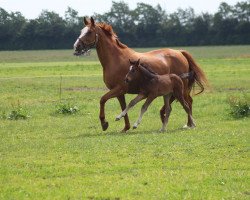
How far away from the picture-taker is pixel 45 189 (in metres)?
8.90

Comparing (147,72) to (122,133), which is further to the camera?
(147,72)

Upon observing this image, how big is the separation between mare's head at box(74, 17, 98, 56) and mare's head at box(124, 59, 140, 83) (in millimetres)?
1158

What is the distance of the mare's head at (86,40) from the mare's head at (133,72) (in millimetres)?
1158

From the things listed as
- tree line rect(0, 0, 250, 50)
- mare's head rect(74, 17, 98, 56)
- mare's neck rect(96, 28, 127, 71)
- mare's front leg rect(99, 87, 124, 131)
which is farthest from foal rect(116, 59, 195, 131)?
tree line rect(0, 0, 250, 50)

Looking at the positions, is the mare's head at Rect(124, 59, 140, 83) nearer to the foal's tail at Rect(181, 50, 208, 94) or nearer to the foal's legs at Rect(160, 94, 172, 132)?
the foal's legs at Rect(160, 94, 172, 132)

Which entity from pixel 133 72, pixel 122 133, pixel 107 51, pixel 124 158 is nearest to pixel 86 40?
pixel 107 51

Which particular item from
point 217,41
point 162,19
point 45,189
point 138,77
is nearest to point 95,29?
point 138,77

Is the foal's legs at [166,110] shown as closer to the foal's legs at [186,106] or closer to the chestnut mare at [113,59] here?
the foal's legs at [186,106]

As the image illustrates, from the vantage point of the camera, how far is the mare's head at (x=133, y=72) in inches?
582

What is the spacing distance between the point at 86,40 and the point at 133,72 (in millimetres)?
1498

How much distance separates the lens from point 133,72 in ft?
49.0

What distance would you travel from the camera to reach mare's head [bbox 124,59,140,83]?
14789mm

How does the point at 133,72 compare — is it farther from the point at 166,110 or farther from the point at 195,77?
the point at 195,77

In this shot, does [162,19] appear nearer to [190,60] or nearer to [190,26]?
[190,26]
